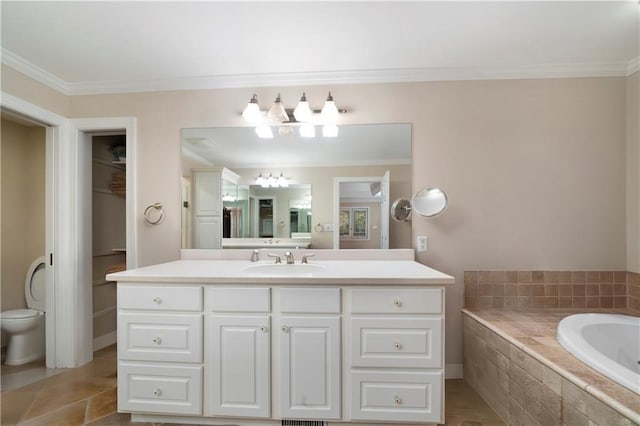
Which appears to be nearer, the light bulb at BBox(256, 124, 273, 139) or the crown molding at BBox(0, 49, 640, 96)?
the crown molding at BBox(0, 49, 640, 96)

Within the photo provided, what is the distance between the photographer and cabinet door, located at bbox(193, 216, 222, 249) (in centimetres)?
228

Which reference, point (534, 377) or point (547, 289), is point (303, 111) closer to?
point (534, 377)

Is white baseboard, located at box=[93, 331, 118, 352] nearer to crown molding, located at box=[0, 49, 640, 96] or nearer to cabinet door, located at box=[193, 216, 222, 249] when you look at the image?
cabinet door, located at box=[193, 216, 222, 249]

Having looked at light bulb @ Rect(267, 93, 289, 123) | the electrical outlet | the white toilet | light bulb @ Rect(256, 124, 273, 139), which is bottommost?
the white toilet

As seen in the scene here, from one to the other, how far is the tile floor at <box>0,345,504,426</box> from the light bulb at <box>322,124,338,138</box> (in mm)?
2008

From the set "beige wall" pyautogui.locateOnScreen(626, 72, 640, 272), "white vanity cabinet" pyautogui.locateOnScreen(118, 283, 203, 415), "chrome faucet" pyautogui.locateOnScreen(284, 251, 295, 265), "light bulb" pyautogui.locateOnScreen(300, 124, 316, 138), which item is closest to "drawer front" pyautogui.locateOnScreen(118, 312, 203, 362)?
"white vanity cabinet" pyautogui.locateOnScreen(118, 283, 203, 415)

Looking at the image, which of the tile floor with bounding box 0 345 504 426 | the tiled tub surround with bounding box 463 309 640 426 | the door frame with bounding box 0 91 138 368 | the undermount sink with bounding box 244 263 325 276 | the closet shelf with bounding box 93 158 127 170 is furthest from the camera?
the closet shelf with bounding box 93 158 127 170

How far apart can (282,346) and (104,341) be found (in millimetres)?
2294

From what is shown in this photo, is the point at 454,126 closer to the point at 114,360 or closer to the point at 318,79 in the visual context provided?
the point at 318,79

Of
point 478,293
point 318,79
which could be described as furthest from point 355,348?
point 318,79

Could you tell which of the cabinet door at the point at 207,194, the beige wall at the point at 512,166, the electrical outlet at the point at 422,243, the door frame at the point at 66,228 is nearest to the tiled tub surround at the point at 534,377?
the beige wall at the point at 512,166

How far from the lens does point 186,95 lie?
7.52ft

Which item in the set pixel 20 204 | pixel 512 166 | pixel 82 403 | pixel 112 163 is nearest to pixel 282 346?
pixel 82 403

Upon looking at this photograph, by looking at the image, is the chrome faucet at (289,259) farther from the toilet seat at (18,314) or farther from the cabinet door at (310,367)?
the toilet seat at (18,314)
